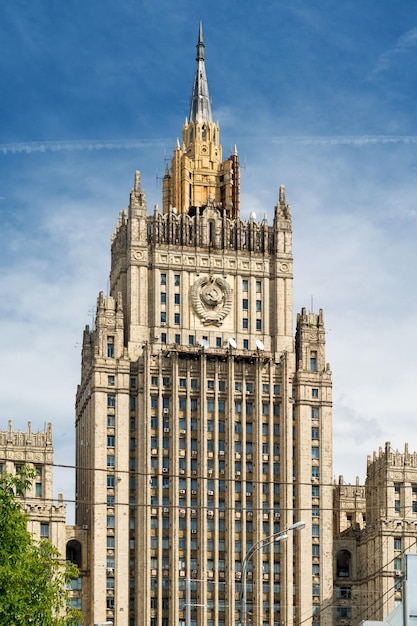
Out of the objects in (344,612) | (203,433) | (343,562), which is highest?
(203,433)

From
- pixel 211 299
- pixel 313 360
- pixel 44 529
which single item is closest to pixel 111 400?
pixel 44 529

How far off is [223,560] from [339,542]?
14771 millimetres

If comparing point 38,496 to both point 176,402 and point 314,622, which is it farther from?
point 314,622

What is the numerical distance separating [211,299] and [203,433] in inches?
587

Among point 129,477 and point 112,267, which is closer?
point 129,477

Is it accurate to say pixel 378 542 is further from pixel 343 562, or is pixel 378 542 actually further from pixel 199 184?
pixel 199 184

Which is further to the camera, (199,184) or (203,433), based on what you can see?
(199,184)

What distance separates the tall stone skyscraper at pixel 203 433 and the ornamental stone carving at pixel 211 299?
0.49ft

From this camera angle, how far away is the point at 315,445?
188 m

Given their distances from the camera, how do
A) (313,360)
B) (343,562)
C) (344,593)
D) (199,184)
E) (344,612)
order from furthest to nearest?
(199,184), (343,562), (313,360), (344,593), (344,612)

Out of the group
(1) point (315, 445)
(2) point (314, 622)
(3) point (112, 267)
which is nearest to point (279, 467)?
(1) point (315, 445)

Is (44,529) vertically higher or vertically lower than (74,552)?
higher

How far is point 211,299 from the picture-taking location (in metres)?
190


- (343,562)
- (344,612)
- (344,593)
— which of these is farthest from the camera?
(343,562)
